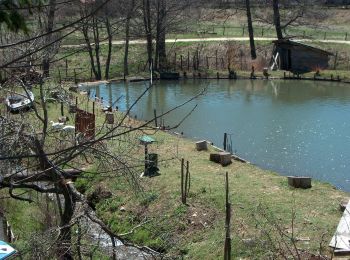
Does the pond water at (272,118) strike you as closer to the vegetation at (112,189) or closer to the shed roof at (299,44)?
the vegetation at (112,189)

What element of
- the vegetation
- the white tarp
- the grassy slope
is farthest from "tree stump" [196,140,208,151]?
the white tarp

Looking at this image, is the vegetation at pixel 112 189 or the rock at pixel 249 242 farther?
the rock at pixel 249 242

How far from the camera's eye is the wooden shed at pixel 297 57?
134ft

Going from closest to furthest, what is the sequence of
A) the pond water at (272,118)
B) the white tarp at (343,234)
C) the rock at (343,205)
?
1. the white tarp at (343,234)
2. the rock at (343,205)
3. the pond water at (272,118)

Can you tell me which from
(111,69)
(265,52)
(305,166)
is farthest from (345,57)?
(305,166)

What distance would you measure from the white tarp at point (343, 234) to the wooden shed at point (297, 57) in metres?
29.4

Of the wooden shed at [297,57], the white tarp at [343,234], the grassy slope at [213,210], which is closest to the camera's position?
the white tarp at [343,234]

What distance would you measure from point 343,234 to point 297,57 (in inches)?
1247

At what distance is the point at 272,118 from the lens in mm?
26828

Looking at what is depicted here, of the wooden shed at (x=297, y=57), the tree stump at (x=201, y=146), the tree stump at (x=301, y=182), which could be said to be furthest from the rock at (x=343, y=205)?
the wooden shed at (x=297, y=57)

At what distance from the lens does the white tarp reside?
1063 centimetres

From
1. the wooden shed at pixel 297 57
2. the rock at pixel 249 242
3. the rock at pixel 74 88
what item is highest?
the wooden shed at pixel 297 57

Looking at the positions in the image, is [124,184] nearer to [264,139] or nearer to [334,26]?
[264,139]

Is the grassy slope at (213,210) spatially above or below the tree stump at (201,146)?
below
